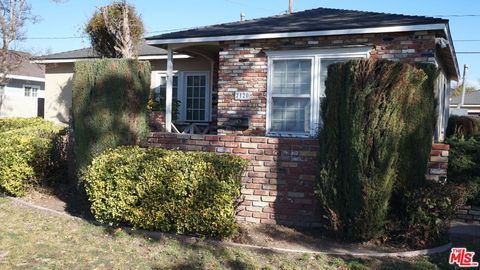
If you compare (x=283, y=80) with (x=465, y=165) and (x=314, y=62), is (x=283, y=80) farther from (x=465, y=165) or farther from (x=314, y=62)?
(x=465, y=165)

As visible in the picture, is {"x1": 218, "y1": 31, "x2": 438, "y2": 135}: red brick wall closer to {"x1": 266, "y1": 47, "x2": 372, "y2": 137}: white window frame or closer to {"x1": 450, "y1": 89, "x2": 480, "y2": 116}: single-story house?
{"x1": 266, "y1": 47, "x2": 372, "y2": 137}: white window frame

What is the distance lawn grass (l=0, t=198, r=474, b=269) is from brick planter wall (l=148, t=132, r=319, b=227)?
1.16m

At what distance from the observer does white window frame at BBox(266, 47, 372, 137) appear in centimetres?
925

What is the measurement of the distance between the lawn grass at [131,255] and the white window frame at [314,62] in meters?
4.43

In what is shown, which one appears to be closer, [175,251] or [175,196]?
[175,251]

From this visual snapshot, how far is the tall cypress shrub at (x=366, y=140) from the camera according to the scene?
5.43 meters

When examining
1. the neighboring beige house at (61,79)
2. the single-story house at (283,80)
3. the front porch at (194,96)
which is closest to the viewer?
the single-story house at (283,80)

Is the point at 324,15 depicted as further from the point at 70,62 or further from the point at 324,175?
the point at 70,62

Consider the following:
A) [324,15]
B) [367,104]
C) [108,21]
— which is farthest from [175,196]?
[108,21]

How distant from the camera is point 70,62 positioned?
18.4 m

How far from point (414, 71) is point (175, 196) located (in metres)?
3.20

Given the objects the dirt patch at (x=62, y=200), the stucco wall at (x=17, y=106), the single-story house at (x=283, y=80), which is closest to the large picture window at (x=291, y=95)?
the single-story house at (x=283, y=80)

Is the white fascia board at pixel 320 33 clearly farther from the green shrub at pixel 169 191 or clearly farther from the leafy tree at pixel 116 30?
the leafy tree at pixel 116 30

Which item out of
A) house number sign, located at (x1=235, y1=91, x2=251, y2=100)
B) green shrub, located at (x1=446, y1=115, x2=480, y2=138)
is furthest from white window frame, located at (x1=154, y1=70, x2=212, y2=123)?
A: green shrub, located at (x1=446, y1=115, x2=480, y2=138)
